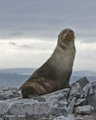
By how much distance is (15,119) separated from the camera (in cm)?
1304

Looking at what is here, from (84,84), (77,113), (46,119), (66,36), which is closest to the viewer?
(46,119)

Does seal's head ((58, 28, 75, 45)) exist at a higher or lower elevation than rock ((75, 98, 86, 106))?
higher

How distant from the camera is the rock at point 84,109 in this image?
534 inches

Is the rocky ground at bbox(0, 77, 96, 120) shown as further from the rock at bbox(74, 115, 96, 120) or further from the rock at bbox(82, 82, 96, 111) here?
the rock at bbox(82, 82, 96, 111)

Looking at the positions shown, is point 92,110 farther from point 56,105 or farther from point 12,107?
point 12,107

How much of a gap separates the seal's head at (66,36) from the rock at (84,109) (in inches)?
91.7

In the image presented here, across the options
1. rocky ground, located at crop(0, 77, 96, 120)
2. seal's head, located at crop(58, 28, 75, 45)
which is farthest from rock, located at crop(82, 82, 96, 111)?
seal's head, located at crop(58, 28, 75, 45)

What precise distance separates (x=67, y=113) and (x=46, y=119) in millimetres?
977

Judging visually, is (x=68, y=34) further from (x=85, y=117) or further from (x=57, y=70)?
(x=85, y=117)

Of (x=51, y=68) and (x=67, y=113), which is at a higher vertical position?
(x=51, y=68)

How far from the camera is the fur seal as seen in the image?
1432cm

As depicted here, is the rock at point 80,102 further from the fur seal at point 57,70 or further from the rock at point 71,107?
the fur seal at point 57,70

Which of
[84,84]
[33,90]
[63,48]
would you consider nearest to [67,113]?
Answer: [33,90]

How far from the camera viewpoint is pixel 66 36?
1459 cm
